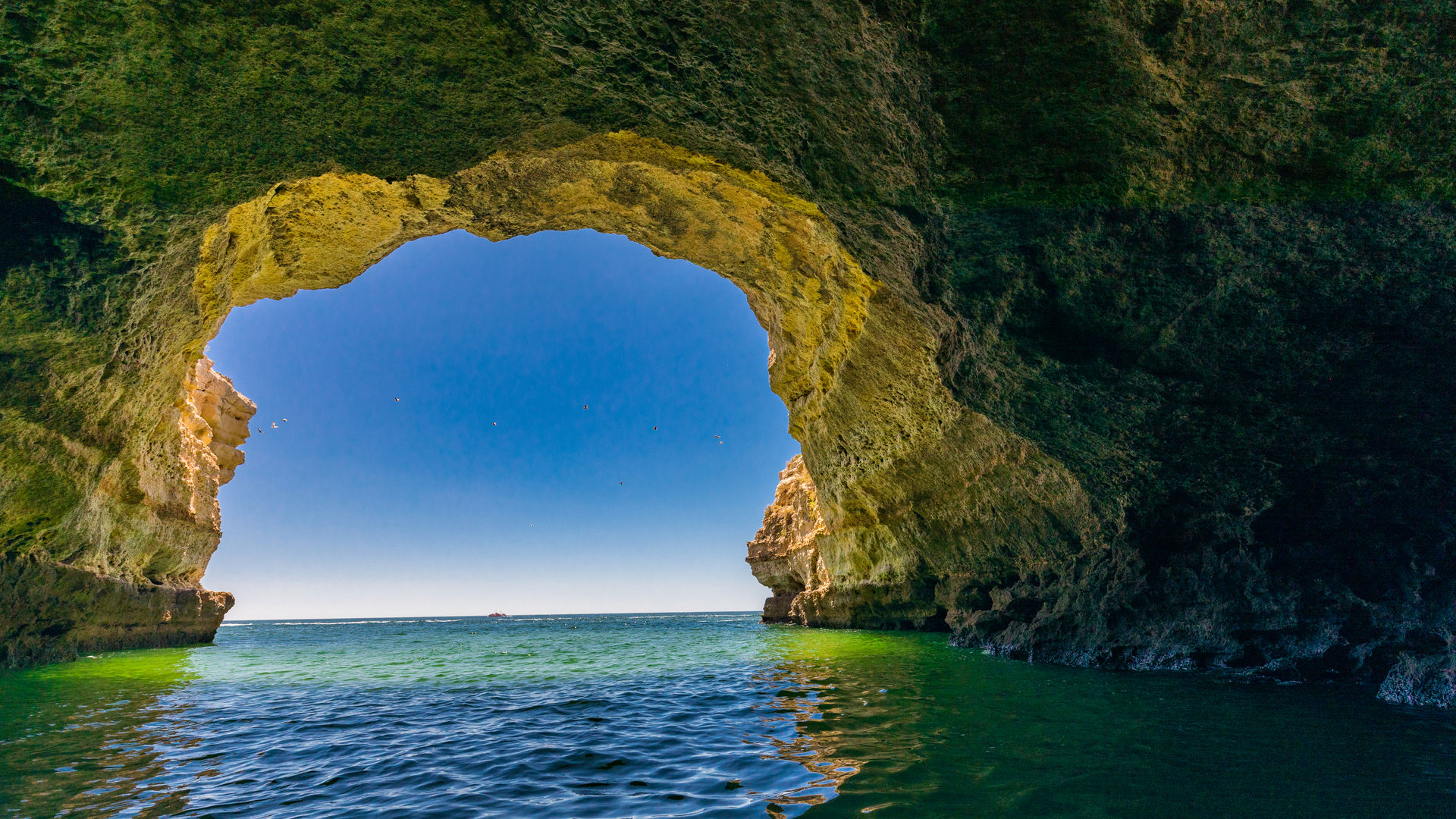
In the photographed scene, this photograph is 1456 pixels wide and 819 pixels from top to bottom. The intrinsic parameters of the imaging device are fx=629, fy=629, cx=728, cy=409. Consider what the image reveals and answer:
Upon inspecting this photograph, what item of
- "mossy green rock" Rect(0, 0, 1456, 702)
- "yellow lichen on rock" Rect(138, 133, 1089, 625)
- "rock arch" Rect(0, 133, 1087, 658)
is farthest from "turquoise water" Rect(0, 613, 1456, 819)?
"rock arch" Rect(0, 133, 1087, 658)

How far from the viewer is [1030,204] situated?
670 cm

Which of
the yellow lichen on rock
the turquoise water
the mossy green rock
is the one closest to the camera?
the turquoise water

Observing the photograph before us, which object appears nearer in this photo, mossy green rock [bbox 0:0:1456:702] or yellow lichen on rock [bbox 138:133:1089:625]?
mossy green rock [bbox 0:0:1456:702]

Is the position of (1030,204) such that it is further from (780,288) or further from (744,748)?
(780,288)

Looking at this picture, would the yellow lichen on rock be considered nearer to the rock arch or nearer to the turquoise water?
the rock arch

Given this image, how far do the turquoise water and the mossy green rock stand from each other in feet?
7.10

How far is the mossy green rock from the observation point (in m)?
5.47

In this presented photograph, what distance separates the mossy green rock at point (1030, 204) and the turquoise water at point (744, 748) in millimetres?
2165

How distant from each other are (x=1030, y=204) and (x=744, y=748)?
243 inches

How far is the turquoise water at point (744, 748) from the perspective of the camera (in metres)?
4.20

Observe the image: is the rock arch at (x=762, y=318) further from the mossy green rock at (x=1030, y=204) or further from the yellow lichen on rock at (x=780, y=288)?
the mossy green rock at (x=1030, y=204)

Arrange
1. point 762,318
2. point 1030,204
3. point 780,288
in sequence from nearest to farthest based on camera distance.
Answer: point 1030,204, point 780,288, point 762,318

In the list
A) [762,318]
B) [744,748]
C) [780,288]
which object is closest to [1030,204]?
[744,748]

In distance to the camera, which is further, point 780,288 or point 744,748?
point 780,288
